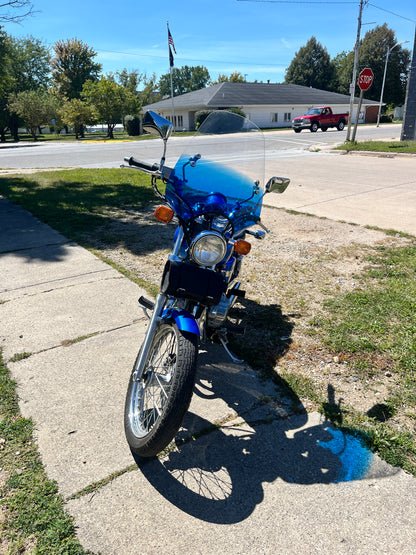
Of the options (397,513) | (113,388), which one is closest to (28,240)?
(113,388)

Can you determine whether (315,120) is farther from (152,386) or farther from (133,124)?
(152,386)

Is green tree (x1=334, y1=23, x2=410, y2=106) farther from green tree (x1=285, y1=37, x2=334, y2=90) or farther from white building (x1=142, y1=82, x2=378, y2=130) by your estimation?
white building (x1=142, y1=82, x2=378, y2=130)

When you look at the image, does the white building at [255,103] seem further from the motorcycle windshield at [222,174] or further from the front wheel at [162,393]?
the front wheel at [162,393]

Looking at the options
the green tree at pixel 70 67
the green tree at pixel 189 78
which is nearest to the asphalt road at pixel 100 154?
the green tree at pixel 70 67

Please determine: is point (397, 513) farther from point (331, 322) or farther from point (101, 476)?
point (331, 322)

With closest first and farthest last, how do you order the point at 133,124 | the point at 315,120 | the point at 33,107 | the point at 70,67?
the point at 315,120 → the point at 133,124 → the point at 33,107 → the point at 70,67

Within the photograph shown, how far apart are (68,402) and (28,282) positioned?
2349 millimetres

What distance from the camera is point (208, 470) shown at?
7.18ft

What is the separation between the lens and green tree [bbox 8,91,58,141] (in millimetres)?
45125

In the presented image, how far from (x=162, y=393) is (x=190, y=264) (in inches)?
30.9

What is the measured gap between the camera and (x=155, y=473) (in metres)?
2.17

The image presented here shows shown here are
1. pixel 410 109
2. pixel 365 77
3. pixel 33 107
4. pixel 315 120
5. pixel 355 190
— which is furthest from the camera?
pixel 33 107

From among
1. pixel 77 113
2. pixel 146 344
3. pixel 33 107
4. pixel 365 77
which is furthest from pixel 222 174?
pixel 33 107

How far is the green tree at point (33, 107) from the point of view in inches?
1777
